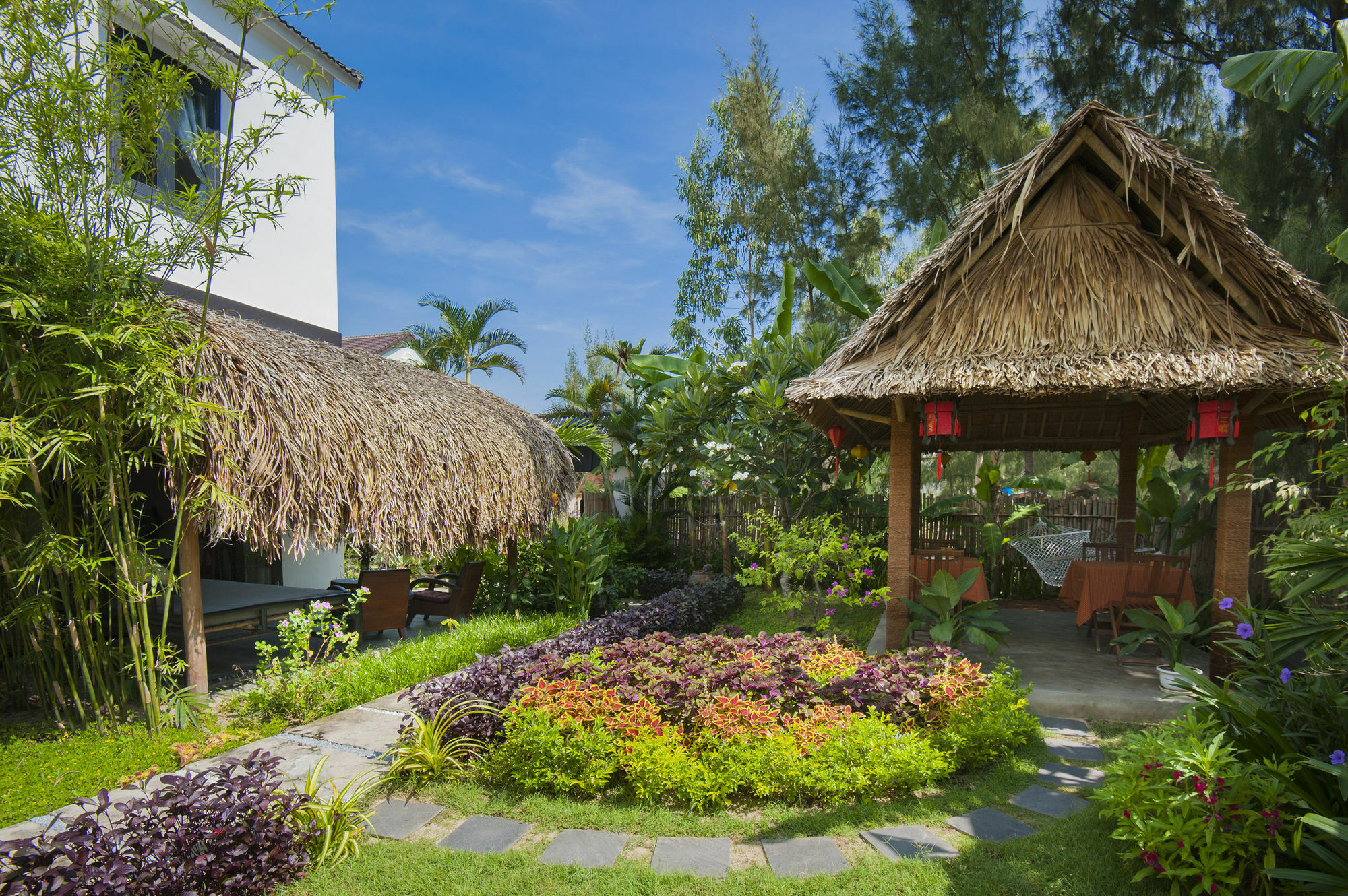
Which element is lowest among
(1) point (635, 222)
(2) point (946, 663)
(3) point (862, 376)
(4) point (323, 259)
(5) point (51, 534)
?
(2) point (946, 663)

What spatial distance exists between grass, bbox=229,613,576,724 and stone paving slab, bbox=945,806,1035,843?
4.57m

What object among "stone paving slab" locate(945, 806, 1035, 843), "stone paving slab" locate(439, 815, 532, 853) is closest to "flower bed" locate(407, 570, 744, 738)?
"stone paving slab" locate(439, 815, 532, 853)

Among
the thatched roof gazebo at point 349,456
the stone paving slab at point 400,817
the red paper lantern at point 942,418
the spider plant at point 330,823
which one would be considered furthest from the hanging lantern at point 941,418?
the thatched roof gazebo at point 349,456

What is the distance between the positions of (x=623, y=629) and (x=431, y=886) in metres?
3.74

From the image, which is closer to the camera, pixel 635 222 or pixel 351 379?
pixel 351 379

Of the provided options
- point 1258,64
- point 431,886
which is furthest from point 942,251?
point 431,886

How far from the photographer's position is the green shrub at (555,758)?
384cm

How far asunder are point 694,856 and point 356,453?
492 cm

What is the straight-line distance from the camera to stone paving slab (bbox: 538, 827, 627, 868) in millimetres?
3182

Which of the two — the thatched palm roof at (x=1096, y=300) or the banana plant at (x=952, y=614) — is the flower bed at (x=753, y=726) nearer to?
the banana plant at (x=952, y=614)

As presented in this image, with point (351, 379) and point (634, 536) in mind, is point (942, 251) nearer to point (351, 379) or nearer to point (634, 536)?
point (351, 379)

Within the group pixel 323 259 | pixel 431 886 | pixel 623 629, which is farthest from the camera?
pixel 323 259

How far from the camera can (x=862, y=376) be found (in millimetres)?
5781

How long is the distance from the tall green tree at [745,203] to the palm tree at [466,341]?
18.2ft
